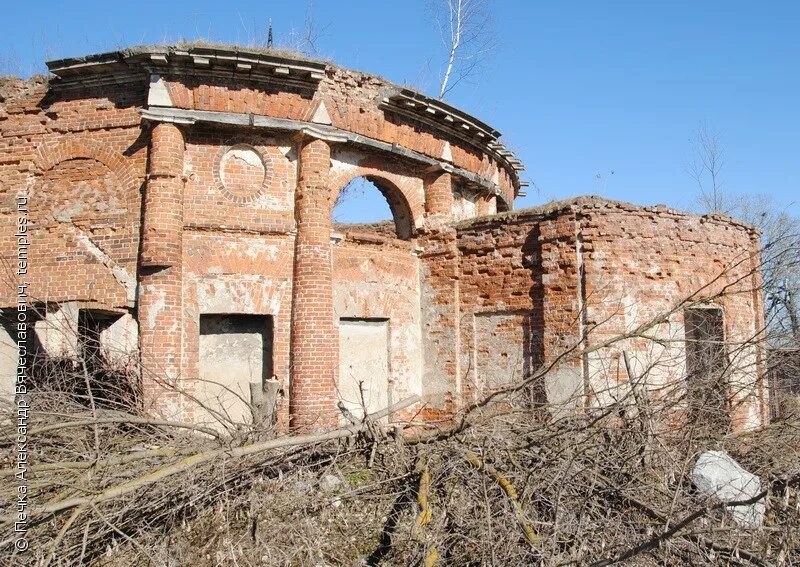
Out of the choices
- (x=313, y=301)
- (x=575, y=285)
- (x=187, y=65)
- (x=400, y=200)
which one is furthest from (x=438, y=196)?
(x=187, y=65)

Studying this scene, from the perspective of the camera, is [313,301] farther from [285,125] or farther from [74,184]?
[74,184]

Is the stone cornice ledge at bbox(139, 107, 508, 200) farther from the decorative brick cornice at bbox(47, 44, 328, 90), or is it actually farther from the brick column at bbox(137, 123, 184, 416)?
the decorative brick cornice at bbox(47, 44, 328, 90)

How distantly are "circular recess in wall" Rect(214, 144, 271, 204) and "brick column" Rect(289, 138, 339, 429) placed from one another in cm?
55

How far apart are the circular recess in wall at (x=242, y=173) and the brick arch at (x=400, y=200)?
70.6 inches

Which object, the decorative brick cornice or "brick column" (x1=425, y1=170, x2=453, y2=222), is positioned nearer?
the decorative brick cornice

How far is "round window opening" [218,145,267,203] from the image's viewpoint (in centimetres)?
969

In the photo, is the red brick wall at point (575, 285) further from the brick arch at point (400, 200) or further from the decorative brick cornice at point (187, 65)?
the decorative brick cornice at point (187, 65)

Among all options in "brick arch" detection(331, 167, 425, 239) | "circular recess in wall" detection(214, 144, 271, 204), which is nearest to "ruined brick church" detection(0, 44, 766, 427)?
"circular recess in wall" detection(214, 144, 271, 204)

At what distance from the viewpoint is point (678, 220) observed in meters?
10.6

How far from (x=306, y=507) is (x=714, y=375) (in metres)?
3.28

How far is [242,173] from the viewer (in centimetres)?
977

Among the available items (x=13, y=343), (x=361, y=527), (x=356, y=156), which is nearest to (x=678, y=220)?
(x=356, y=156)

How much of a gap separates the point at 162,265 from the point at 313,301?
6.68ft

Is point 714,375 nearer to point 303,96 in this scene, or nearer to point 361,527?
point 361,527
